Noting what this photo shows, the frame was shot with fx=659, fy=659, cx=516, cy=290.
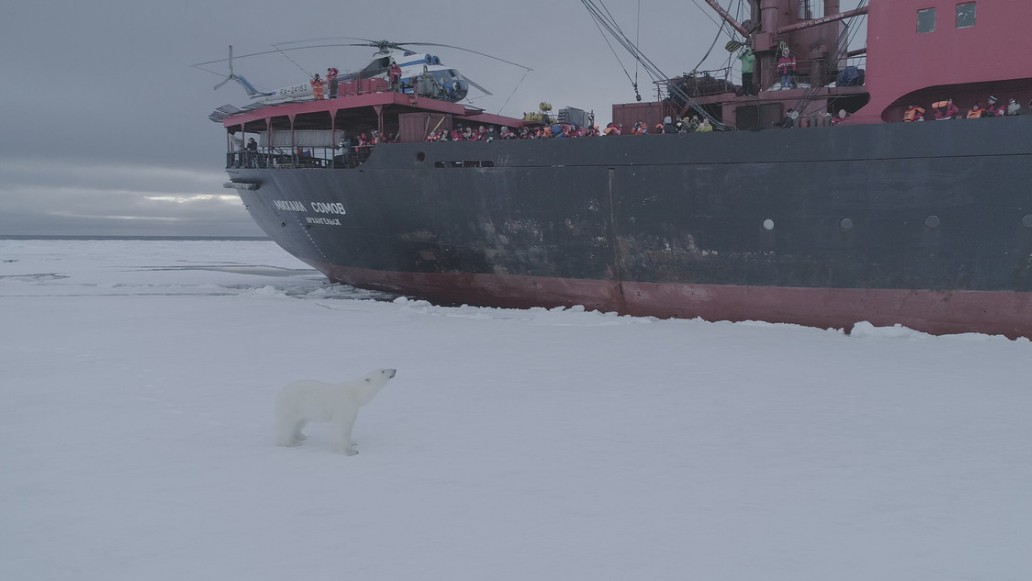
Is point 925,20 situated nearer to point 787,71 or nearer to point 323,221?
point 787,71

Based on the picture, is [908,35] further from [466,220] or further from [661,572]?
[661,572]

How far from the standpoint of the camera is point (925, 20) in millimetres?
11664

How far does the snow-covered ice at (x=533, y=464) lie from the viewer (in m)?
3.62

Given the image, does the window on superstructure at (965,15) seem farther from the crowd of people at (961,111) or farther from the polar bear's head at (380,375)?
the polar bear's head at (380,375)

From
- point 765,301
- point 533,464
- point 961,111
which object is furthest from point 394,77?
point 533,464

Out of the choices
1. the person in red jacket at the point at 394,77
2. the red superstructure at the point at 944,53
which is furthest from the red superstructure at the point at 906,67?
the person in red jacket at the point at 394,77

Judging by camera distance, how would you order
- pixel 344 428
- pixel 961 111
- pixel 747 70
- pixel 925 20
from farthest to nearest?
1. pixel 747 70
2. pixel 961 111
3. pixel 925 20
4. pixel 344 428

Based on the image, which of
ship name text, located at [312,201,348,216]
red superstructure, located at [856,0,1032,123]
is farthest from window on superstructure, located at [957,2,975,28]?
ship name text, located at [312,201,348,216]

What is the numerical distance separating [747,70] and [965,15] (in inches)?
186

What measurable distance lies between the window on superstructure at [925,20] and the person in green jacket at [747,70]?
3972 mm

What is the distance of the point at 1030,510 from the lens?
169 inches

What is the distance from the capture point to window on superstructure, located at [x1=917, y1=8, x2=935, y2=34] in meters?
11.6

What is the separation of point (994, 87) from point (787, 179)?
4.03m

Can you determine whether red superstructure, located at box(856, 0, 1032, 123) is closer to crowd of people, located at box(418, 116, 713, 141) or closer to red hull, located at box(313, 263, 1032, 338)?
crowd of people, located at box(418, 116, 713, 141)
